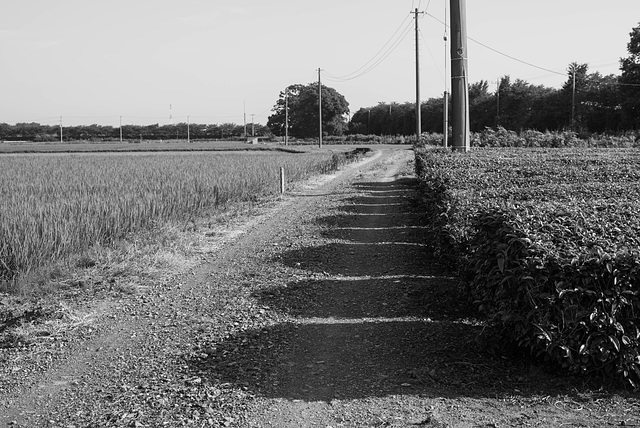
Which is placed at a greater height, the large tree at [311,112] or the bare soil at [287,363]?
the large tree at [311,112]

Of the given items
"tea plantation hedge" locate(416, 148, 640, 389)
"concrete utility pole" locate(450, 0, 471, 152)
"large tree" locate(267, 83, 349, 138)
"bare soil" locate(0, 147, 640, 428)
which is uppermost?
"large tree" locate(267, 83, 349, 138)

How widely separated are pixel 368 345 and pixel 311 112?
304ft

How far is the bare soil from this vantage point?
12.2 ft

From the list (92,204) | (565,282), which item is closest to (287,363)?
(565,282)

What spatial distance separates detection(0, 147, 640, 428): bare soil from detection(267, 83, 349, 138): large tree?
288 ft

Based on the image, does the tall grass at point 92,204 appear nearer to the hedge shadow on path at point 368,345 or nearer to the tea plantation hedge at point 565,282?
the hedge shadow on path at point 368,345

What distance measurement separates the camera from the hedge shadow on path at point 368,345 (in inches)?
162

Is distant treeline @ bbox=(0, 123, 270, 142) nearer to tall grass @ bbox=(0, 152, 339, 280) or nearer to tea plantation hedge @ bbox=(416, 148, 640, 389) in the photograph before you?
tall grass @ bbox=(0, 152, 339, 280)

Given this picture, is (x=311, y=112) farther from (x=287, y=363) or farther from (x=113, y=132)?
(x=287, y=363)

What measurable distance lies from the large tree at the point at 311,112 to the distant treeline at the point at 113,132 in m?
11.6

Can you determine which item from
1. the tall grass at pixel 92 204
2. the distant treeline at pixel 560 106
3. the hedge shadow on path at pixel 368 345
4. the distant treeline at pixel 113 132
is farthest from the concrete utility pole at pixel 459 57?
the distant treeline at pixel 113 132

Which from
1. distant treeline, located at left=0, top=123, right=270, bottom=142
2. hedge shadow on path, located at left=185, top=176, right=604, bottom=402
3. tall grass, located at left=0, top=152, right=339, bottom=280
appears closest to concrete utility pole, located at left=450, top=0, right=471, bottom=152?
tall grass, located at left=0, top=152, right=339, bottom=280

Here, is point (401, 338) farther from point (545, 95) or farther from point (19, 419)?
point (545, 95)

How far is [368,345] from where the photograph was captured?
4883 mm
